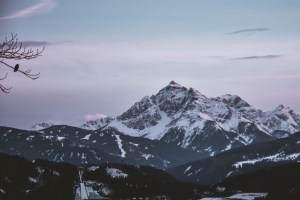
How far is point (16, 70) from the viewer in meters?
17.1

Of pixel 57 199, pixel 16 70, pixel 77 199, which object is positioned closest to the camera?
pixel 16 70

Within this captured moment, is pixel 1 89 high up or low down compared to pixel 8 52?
down

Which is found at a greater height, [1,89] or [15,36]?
[15,36]

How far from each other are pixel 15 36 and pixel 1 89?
1547 millimetres

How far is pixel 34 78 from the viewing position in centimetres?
1783

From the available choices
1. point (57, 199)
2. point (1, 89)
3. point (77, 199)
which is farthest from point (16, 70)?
point (57, 199)

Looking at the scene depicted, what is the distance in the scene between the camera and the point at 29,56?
696 inches

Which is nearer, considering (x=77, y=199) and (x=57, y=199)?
(x=77, y=199)

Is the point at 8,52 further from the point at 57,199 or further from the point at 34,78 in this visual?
the point at 57,199

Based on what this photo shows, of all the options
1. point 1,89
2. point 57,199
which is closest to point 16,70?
point 1,89

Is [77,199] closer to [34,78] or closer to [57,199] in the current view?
[57,199]

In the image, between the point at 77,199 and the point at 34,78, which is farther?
the point at 77,199

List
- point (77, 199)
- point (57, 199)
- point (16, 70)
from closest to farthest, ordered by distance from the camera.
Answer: point (16, 70)
point (77, 199)
point (57, 199)

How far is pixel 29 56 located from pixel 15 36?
76cm
